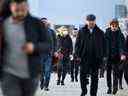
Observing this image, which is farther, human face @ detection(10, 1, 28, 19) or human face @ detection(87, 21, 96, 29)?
human face @ detection(87, 21, 96, 29)

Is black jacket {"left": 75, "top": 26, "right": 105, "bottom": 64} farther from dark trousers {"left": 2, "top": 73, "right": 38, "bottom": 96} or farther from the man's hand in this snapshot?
the man's hand

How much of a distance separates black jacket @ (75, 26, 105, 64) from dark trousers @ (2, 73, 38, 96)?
6.06 meters

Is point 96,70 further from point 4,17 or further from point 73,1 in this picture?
point 73,1

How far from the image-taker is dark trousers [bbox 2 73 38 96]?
6.75 meters

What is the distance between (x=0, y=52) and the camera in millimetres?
6832

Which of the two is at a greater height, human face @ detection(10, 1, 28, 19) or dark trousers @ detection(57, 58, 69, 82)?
human face @ detection(10, 1, 28, 19)

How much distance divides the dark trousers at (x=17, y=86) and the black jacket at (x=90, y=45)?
6060 millimetres

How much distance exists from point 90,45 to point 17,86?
6258 millimetres

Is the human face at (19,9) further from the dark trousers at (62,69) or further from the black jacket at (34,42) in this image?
the dark trousers at (62,69)

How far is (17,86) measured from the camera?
677 cm

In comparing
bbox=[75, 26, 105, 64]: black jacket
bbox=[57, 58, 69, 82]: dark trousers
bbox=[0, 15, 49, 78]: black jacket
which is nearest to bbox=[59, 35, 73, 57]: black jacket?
bbox=[57, 58, 69, 82]: dark trousers

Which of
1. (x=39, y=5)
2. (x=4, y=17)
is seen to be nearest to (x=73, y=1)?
(x=39, y=5)

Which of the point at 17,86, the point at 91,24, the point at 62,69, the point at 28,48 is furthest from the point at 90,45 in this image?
the point at 28,48

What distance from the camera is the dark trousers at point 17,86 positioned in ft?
22.1
